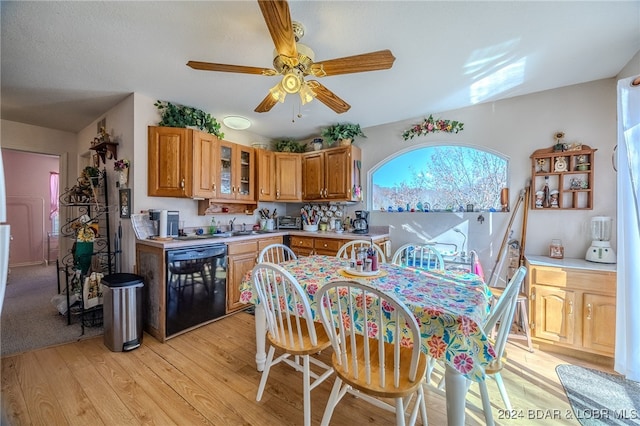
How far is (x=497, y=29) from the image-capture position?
1.77 meters

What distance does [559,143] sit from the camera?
266cm

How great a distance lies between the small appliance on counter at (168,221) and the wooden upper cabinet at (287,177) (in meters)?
1.52

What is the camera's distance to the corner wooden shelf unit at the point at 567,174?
254 centimetres

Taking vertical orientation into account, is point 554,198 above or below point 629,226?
above

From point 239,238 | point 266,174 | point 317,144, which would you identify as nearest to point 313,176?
point 317,144

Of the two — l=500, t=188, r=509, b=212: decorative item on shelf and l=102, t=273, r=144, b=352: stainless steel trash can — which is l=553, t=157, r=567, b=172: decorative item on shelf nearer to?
l=500, t=188, r=509, b=212: decorative item on shelf

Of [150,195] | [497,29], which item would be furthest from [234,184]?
[497,29]

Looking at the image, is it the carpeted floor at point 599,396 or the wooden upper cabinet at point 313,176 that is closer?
the carpeted floor at point 599,396

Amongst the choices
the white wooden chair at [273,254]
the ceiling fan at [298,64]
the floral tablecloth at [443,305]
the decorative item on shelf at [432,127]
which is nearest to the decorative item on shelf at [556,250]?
the floral tablecloth at [443,305]

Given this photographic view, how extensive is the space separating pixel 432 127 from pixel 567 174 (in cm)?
148

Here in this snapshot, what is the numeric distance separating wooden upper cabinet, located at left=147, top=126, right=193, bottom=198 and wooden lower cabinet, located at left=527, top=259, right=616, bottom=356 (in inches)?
146

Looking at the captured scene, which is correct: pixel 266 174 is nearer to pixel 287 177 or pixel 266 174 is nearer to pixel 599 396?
pixel 287 177

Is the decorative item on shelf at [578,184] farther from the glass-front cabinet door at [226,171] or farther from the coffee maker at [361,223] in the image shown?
the glass-front cabinet door at [226,171]

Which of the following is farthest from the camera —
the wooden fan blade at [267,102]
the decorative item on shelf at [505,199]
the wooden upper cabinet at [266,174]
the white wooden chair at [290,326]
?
the wooden upper cabinet at [266,174]
